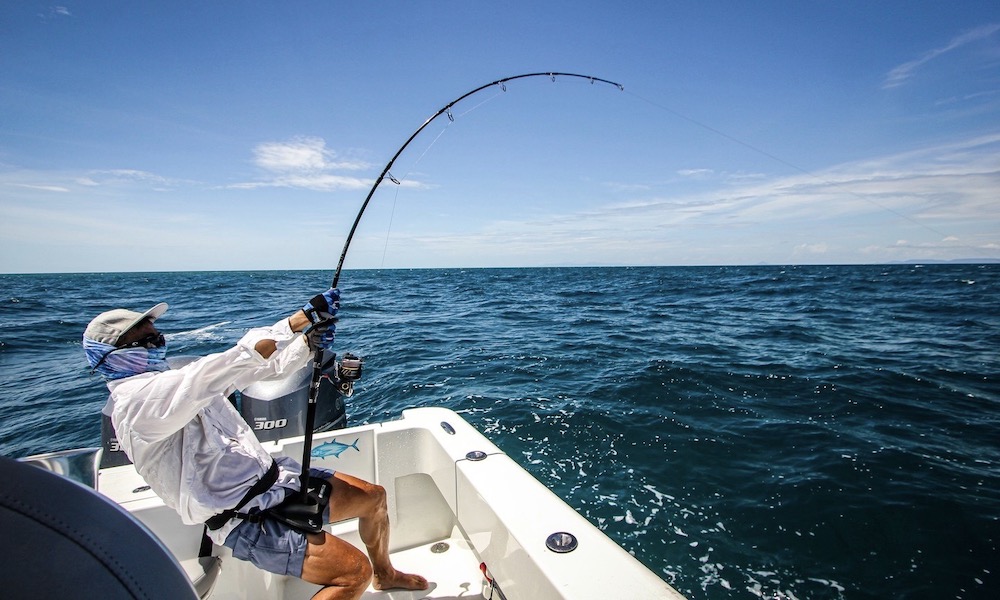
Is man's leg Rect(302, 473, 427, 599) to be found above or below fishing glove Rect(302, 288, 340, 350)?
below

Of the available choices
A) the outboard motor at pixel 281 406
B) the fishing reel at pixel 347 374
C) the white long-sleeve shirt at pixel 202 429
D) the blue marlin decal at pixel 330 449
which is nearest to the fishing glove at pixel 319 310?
the white long-sleeve shirt at pixel 202 429

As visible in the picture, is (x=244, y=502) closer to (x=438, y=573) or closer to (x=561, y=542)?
(x=561, y=542)

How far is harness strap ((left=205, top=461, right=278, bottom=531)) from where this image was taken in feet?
6.36

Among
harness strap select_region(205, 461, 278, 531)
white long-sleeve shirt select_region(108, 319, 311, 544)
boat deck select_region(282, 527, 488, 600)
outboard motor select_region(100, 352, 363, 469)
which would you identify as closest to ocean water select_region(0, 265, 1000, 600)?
boat deck select_region(282, 527, 488, 600)

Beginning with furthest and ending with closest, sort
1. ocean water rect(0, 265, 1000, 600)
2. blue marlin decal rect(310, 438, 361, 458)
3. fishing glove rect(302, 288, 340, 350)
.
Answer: ocean water rect(0, 265, 1000, 600), blue marlin decal rect(310, 438, 361, 458), fishing glove rect(302, 288, 340, 350)

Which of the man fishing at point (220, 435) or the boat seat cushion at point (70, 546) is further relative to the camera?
the man fishing at point (220, 435)

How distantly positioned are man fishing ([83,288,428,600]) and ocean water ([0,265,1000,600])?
2.89m

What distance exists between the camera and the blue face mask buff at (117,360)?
1797 mm

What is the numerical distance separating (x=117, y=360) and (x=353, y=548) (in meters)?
1.39

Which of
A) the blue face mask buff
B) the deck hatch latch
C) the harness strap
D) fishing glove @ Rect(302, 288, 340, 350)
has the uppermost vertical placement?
fishing glove @ Rect(302, 288, 340, 350)

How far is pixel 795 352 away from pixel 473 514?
9775 millimetres

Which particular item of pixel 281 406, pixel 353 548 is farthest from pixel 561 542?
pixel 281 406

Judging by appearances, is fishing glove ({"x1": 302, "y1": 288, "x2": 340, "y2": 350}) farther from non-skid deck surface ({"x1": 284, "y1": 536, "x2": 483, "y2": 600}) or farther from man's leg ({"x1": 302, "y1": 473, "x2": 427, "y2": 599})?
non-skid deck surface ({"x1": 284, "y1": 536, "x2": 483, "y2": 600})

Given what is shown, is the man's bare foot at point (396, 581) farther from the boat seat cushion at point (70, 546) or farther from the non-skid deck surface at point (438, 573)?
the boat seat cushion at point (70, 546)
